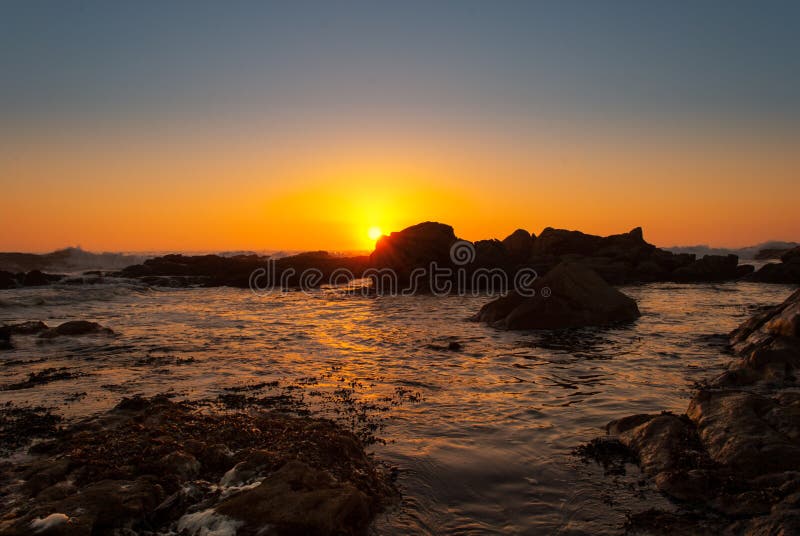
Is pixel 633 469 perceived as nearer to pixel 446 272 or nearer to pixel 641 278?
pixel 446 272

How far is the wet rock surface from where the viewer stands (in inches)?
209

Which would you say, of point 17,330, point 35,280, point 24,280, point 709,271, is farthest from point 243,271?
point 709,271

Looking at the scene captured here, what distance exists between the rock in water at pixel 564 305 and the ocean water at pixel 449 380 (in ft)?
3.35

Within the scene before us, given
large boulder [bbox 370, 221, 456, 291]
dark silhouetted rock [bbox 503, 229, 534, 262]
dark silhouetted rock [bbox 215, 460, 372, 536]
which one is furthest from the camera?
dark silhouetted rock [bbox 503, 229, 534, 262]

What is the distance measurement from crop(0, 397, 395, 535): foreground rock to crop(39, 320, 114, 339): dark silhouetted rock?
13247mm

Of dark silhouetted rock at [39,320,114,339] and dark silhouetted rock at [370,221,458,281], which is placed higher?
dark silhouetted rock at [370,221,458,281]

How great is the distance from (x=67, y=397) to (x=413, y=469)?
27.7 ft

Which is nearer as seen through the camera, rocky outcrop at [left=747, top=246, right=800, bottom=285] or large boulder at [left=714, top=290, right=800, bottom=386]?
large boulder at [left=714, top=290, right=800, bottom=386]

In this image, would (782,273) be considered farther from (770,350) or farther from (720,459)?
(720,459)

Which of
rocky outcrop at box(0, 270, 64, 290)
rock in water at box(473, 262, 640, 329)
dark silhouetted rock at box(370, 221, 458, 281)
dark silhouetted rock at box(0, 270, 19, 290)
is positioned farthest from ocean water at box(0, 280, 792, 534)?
dark silhouetted rock at box(370, 221, 458, 281)

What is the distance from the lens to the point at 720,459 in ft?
21.8

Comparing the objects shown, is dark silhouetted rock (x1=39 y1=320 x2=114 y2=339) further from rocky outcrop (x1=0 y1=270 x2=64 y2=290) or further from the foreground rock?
rocky outcrop (x1=0 y1=270 x2=64 y2=290)

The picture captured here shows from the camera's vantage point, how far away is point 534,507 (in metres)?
6.07

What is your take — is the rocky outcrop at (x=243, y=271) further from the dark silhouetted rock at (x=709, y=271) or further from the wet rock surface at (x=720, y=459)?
the wet rock surface at (x=720, y=459)
